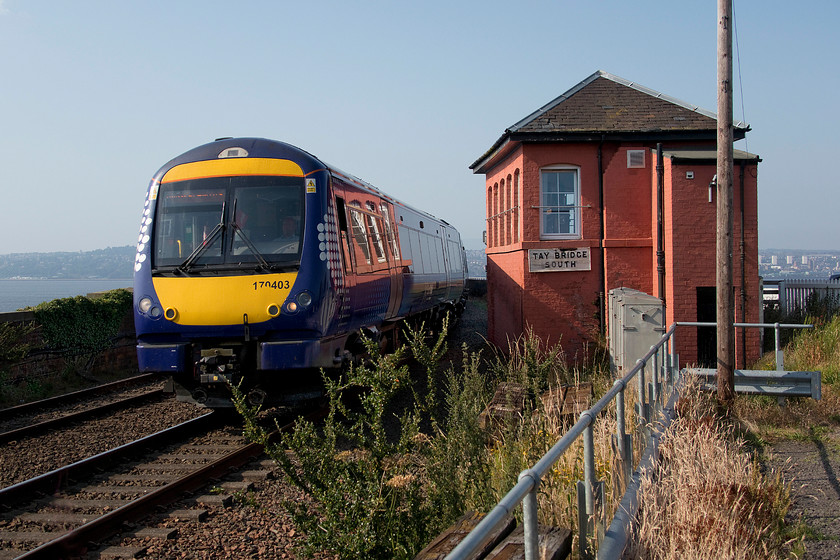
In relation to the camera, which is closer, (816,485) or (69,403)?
(816,485)

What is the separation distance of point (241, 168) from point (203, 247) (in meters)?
1.02

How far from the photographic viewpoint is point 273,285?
8078 millimetres

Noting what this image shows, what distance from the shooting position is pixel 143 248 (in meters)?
8.51

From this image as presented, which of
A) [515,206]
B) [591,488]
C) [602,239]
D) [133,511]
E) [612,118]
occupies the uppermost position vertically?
[612,118]

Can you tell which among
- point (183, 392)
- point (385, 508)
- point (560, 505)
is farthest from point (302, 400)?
point (560, 505)

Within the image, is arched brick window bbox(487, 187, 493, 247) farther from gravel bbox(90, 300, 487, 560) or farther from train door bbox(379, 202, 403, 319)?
gravel bbox(90, 300, 487, 560)

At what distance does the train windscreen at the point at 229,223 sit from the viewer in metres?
8.26

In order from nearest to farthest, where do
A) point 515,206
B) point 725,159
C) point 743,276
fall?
point 725,159, point 743,276, point 515,206

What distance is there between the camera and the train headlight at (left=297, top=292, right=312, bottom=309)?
315 inches

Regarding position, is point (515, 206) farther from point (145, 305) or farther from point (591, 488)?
point (591, 488)

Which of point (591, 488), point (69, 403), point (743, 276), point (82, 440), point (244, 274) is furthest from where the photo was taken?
point (743, 276)

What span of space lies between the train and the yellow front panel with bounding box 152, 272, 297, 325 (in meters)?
0.01

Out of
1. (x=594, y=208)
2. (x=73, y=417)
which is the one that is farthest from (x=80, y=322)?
(x=594, y=208)

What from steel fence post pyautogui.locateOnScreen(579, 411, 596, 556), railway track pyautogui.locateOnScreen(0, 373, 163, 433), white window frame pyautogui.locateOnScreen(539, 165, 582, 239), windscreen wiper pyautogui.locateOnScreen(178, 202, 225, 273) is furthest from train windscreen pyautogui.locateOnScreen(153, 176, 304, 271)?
white window frame pyautogui.locateOnScreen(539, 165, 582, 239)
